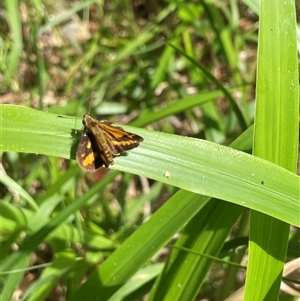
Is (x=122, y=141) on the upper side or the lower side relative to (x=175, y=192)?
upper

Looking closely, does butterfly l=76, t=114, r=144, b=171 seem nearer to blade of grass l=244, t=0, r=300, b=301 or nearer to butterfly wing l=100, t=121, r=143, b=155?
butterfly wing l=100, t=121, r=143, b=155

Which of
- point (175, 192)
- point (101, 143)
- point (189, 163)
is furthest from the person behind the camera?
point (175, 192)

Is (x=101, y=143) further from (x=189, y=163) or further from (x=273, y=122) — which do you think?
(x=273, y=122)

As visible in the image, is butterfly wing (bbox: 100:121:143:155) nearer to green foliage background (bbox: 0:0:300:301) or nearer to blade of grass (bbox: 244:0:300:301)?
green foliage background (bbox: 0:0:300:301)

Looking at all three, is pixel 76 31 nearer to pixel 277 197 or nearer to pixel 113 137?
pixel 113 137

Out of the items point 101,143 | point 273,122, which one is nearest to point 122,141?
point 101,143

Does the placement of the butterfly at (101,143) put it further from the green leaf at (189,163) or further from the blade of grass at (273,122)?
the blade of grass at (273,122)

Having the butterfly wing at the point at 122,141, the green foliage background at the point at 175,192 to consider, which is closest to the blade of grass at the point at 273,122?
the green foliage background at the point at 175,192

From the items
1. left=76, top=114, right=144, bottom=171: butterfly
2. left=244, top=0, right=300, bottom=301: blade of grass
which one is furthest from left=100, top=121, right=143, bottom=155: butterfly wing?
left=244, top=0, right=300, bottom=301: blade of grass

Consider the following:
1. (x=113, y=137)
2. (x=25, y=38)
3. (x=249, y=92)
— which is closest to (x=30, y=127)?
(x=113, y=137)
